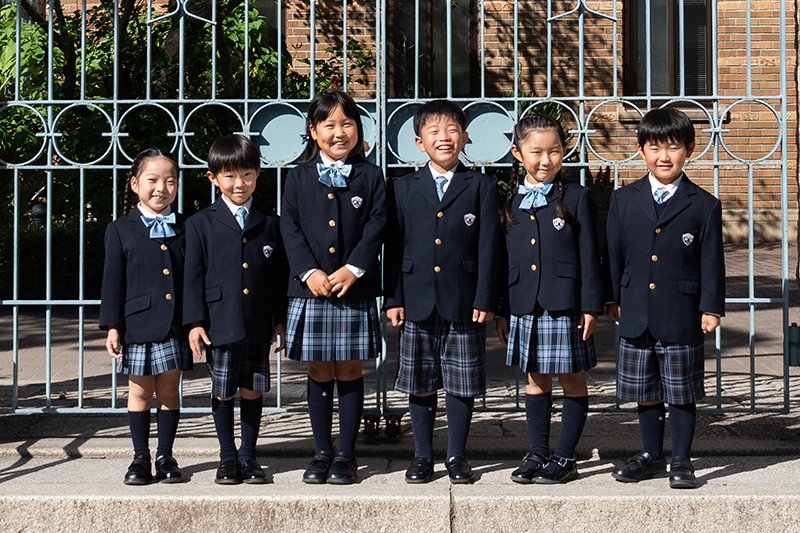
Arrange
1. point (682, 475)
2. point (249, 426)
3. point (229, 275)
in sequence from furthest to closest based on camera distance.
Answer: point (249, 426) → point (229, 275) → point (682, 475)

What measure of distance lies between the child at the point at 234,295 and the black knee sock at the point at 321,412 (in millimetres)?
221

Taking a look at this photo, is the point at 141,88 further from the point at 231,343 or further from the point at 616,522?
the point at 616,522

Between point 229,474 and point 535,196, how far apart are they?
68.6 inches

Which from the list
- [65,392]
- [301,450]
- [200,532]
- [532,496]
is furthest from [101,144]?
[532,496]

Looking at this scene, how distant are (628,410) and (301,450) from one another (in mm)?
1812

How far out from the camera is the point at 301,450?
4203 mm

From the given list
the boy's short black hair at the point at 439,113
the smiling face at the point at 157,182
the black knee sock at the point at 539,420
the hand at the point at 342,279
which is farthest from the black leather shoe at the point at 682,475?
the smiling face at the point at 157,182

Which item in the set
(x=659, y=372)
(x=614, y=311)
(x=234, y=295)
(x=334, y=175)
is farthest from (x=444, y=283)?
(x=659, y=372)

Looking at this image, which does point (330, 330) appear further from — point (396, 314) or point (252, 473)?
point (252, 473)

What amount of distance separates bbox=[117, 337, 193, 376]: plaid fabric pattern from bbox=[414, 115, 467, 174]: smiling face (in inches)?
53.6

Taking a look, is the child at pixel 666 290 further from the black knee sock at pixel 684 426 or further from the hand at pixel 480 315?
the hand at pixel 480 315

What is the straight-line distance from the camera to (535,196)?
3.74m

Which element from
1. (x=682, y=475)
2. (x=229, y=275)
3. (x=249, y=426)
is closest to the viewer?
(x=682, y=475)

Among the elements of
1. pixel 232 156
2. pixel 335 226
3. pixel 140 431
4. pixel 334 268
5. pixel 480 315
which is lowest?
pixel 140 431
